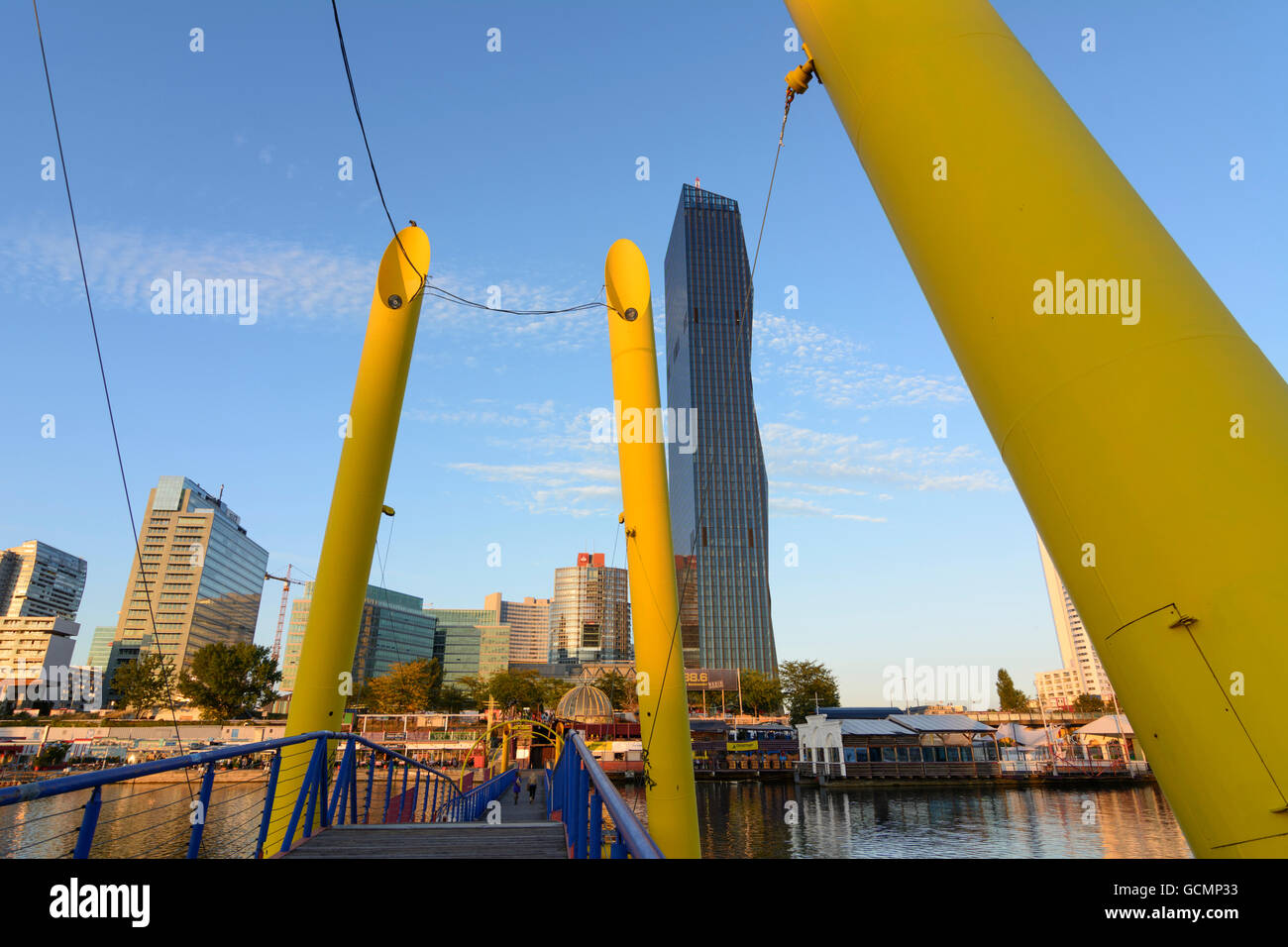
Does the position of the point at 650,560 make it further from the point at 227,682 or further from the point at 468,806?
the point at 227,682

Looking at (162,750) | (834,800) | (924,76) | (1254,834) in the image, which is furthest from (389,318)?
(162,750)

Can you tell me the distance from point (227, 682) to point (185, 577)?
292 feet

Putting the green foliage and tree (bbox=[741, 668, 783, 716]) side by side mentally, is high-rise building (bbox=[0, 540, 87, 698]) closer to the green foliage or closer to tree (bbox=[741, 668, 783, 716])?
the green foliage

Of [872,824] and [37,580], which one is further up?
[37,580]

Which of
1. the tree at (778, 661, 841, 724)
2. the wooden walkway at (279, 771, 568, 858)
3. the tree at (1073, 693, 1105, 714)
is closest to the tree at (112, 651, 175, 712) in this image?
the tree at (778, 661, 841, 724)

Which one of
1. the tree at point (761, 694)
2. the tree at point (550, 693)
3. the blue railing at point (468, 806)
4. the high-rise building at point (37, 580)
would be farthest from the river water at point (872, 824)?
the high-rise building at point (37, 580)

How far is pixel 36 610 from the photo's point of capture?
158625 mm

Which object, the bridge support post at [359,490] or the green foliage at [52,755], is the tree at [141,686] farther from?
the bridge support post at [359,490]

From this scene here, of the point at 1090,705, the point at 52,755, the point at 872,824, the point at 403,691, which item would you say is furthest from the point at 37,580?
the point at 1090,705

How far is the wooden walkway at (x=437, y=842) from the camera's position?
5.27 meters

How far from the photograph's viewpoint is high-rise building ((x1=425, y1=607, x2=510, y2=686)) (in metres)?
169
